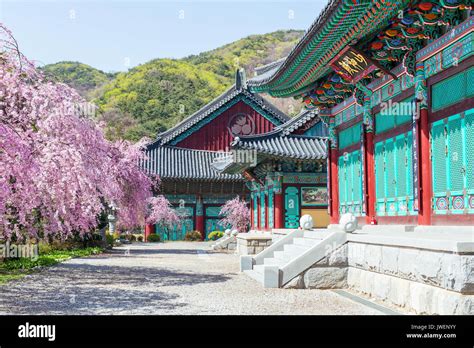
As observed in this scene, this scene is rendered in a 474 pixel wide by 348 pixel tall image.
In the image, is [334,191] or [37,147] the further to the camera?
[334,191]

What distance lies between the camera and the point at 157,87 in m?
108

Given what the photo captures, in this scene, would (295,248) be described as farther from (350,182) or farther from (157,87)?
(157,87)

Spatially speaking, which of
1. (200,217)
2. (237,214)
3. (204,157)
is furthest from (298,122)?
(204,157)

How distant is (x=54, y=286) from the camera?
45.1 feet

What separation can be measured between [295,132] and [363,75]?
14.9 metres

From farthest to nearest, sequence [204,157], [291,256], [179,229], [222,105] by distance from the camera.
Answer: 1. [222,105]
2. [204,157]
3. [179,229]
4. [291,256]

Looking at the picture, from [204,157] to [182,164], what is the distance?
2.76 m

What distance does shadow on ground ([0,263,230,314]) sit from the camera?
33.7 feet

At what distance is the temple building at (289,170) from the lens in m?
28.8

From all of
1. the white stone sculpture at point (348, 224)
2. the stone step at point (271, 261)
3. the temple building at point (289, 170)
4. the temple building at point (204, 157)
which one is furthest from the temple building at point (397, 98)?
the temple building at point (204, 157)

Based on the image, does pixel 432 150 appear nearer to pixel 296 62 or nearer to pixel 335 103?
pixel 296 62

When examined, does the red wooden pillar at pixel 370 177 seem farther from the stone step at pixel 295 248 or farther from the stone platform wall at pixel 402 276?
the stone platform wall at pixel 402 276

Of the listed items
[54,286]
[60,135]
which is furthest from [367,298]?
[60,135]

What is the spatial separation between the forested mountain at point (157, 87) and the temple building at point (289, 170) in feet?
161
